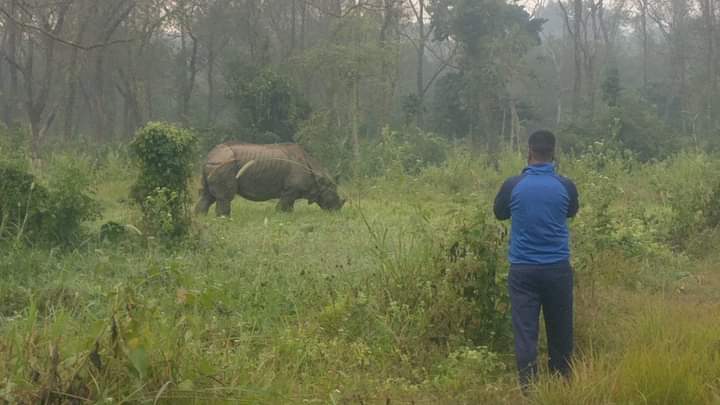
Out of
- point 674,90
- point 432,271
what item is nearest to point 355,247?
point 432,271

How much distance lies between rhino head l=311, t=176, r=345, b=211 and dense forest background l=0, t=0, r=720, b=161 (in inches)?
157

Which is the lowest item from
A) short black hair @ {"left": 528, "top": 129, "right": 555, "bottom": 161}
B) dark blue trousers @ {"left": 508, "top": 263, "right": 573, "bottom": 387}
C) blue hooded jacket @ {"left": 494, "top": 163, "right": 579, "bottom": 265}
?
dark blue trousers @ {"left": 508, "top": 263, "right": 573, "bottom": 387}

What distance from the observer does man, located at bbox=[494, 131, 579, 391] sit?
5.37 metres

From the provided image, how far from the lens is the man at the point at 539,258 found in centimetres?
537

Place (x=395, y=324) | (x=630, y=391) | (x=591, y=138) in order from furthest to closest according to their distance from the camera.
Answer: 1. (x=591, y=138)
2. (x=395, y=324)
3. (x=630, y=391)

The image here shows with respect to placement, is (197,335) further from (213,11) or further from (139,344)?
(213,11)

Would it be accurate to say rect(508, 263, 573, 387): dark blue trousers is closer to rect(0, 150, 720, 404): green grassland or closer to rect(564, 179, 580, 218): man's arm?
rect(0, 150, 720, 404): green grassland

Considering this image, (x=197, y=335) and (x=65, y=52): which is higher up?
(x=65, y=52)

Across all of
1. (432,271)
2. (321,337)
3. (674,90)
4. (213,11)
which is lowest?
(321,337)

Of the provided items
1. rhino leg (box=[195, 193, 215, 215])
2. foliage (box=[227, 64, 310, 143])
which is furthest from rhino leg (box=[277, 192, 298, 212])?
foliage (box=[227, 64, 310, 143])

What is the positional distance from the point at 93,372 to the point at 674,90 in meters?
42.4

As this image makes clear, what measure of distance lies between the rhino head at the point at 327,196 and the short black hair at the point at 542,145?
31.9 feet

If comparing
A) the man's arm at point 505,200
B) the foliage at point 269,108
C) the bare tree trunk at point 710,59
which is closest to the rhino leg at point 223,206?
the foliage at point 269,108

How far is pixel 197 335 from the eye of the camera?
16.6 ft
